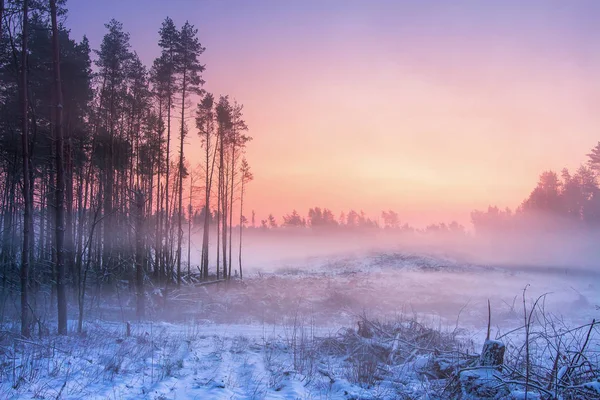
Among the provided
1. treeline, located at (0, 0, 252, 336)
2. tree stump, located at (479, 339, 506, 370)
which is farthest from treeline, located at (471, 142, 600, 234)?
tree stump, located at (479, 339, 506, 370)

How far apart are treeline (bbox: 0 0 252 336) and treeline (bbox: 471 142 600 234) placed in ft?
147

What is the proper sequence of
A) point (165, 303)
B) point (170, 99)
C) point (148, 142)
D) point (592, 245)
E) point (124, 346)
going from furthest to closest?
point (592, 245), point (148, 142), point (170, 99), point (165, 303), point (124, 346)

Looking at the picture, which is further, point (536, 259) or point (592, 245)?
point (536, 259)

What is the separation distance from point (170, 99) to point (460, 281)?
98.9 feet

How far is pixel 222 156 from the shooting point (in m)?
29.6

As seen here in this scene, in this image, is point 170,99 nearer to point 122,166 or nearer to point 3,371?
point 122,166

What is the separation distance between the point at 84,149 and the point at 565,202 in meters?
58.4

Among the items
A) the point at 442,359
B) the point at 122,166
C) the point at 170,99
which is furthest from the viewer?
the point at 122,166

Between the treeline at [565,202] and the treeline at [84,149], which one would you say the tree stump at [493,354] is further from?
the treeline at [565,202]

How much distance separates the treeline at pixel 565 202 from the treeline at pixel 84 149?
147 feet

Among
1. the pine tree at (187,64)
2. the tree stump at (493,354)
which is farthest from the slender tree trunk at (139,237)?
the tree stump at (493,354)

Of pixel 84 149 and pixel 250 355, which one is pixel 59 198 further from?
pixel 84 149

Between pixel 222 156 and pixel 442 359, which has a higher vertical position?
pixel 222 156

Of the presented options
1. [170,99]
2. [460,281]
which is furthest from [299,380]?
[460,281]
